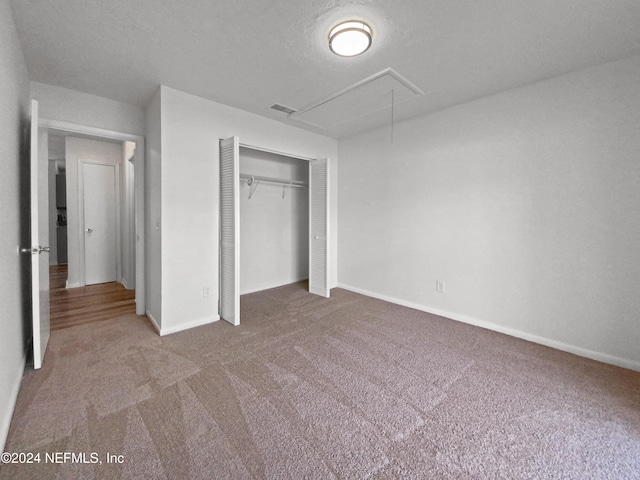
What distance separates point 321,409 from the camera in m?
1.75

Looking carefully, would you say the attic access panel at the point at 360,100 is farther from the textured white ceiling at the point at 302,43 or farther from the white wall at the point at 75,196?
the white wall at the point at 75,196

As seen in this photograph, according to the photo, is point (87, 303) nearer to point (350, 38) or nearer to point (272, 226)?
point (272, 226)

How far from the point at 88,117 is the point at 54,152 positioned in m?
3.97

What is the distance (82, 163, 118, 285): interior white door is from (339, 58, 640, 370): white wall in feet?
16.0

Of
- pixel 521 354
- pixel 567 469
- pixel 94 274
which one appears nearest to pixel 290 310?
pixel 521 354

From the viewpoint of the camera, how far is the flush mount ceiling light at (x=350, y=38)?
1887 mm

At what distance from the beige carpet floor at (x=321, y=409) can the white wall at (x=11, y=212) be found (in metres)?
0.24

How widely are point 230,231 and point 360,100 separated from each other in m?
2.13

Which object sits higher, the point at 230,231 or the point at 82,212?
the point at 82,212

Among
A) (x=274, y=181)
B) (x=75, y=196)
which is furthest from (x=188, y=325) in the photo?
(x=75, y=196)

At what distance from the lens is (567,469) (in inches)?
53.9

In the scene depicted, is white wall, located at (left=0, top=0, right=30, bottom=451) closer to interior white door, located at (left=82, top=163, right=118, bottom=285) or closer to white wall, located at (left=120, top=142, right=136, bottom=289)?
white wall, located at (left=120, top=142, right=136, bottom=289)

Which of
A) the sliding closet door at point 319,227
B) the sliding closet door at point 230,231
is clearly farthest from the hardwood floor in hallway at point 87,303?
the sliding closet door at point 319,227

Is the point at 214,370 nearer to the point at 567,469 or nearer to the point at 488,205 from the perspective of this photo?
the point at 567,469
